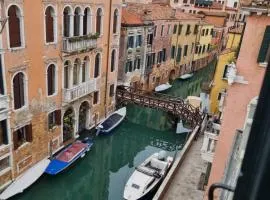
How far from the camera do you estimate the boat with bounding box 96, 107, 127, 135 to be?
63.7ft

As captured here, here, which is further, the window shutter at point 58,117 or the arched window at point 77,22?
the window shutter at point 58,117

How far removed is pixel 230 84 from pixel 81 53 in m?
10.7

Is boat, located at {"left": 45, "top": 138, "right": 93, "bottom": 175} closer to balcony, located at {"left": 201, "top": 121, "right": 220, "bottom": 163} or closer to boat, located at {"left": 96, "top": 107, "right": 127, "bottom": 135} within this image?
boat, located at {"left": 96, "top": 107, "right": 127, "bottom": 135}

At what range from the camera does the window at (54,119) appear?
51.2ft

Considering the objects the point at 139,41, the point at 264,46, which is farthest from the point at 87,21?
the point at 264,46

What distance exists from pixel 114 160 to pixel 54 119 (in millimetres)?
4586

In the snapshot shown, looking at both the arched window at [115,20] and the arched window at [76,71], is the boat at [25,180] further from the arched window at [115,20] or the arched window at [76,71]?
the arched window at [115,20]

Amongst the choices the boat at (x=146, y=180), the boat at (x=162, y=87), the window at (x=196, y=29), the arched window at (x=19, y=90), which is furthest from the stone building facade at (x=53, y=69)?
the window at (x=196, y=29)

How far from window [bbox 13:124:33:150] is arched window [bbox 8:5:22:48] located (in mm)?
3848

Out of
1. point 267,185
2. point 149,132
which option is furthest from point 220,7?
point 267,185

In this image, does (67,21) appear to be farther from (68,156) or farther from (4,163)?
(4,163)

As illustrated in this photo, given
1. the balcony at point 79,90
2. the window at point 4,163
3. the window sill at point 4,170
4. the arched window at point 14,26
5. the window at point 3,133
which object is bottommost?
the window sill at point 4,170

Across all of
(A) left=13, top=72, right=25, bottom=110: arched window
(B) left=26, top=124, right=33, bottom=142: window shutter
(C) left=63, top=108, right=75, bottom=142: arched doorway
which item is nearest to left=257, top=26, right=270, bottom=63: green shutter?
(A) left=13, top=72, right=25, bottom=110: arched window

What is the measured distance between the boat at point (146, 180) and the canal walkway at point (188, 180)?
107 centimetres
